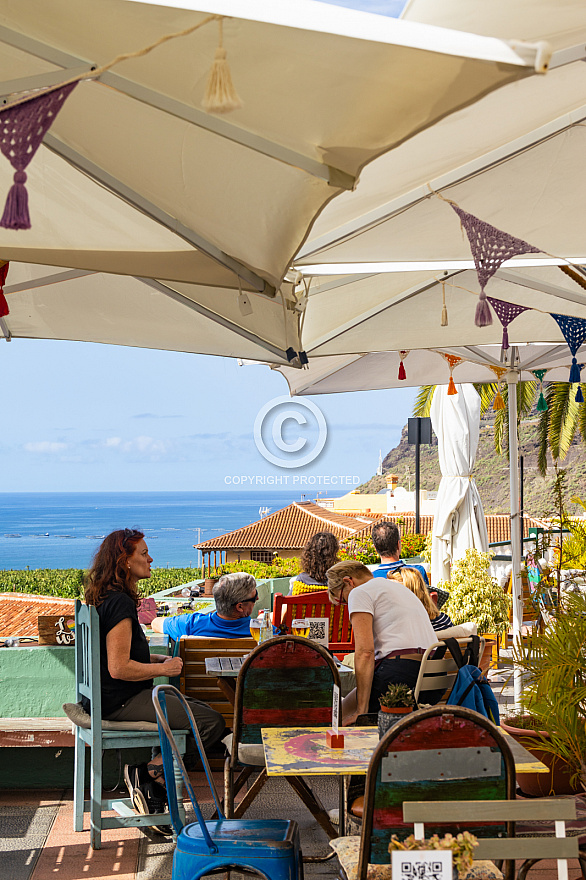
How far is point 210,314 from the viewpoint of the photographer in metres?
3.97

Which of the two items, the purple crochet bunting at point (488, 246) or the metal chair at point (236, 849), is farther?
the purple crochet bunting at point (488, 246)

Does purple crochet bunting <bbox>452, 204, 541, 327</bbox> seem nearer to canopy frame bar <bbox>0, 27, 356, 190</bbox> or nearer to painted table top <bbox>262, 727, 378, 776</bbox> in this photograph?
canopy frame bar <bbox>0, 27, 356, 190</bbox>

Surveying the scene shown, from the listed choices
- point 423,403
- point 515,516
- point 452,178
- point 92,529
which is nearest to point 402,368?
point 515,516

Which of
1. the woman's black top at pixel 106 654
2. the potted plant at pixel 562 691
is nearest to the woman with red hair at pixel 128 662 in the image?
the woman's black top at pixel 106 654

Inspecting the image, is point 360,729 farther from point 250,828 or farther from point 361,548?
point 361,548

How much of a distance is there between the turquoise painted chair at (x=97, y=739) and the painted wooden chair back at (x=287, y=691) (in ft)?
1.64

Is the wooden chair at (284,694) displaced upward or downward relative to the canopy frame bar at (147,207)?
downward

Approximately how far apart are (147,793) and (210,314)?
7.44ft

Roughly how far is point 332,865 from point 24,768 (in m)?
1.88

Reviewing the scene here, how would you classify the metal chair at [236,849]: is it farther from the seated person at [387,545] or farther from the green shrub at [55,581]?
the green shrub at [55,581]

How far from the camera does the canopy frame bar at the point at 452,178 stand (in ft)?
8.91

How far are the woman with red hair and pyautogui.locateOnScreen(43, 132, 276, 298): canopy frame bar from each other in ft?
5.82

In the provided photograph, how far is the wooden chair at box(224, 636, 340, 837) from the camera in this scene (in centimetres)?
364

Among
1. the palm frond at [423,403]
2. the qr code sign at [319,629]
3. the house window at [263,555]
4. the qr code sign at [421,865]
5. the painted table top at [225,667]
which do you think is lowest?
the house window at [263,555]
